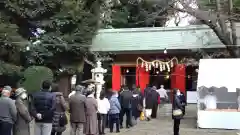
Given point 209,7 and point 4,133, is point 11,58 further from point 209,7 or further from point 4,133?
point 4,133

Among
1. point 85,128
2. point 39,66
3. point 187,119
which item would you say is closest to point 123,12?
point 39,66

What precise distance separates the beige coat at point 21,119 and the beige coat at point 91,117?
2.54 metres

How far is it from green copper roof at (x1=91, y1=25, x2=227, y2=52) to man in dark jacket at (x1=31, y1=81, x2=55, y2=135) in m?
16.2

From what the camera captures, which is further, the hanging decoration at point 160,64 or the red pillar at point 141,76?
the red pillar at point 141,76

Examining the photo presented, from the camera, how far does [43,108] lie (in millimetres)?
9219

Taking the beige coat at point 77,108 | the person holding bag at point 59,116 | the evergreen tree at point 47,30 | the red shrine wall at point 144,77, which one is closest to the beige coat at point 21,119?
the person holding bag at point 59,116

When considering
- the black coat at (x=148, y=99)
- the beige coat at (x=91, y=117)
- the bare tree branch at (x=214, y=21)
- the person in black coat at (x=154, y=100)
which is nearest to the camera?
the beige coat at (x=91, y=117)

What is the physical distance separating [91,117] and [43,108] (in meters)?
2.51

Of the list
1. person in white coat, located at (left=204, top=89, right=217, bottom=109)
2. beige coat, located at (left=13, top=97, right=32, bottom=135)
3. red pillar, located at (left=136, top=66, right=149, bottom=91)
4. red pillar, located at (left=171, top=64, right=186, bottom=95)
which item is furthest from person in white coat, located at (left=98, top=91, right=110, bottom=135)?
red pillar, located at (left=171, top=64, right=186, bottom=95)

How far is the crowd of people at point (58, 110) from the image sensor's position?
9062 millimetres

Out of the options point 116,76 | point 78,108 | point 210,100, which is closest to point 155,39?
point 116,76

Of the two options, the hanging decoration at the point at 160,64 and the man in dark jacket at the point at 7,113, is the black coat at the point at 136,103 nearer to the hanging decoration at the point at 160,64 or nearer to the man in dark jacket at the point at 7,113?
the hanging decoration at the point at 160,64

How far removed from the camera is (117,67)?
88.6 feet

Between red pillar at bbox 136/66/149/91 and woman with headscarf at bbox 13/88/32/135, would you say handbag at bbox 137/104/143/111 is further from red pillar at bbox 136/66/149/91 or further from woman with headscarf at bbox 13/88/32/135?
woman with headscarf at bbox 13/88/32/135
